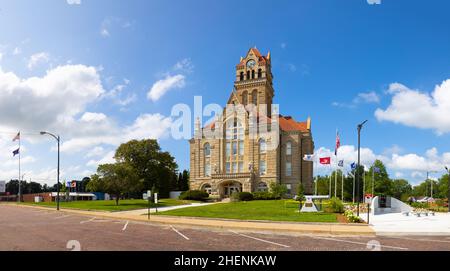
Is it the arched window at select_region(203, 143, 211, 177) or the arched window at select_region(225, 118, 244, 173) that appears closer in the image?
the arched window at select_region(225, 118, 244, 173)

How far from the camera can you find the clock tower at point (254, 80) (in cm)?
A: 7931

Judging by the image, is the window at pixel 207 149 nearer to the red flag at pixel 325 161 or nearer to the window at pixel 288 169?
the window at pixel 288 169

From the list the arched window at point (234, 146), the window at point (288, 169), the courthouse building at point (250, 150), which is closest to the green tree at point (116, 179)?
the courthouse building at point (250, 150)

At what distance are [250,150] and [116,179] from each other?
30.8 m

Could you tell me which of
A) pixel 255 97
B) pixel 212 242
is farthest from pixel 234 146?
pixel 212 242

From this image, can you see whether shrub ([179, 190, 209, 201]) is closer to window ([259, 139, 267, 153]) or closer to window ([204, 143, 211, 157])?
window ([204, 143, 211, 157])

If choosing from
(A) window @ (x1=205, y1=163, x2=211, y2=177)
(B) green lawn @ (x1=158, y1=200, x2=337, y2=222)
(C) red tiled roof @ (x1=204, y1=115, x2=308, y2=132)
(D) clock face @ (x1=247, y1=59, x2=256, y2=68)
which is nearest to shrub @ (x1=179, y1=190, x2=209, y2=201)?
(A) window @ (x1=205, y1=163, x2=211, y2=177)

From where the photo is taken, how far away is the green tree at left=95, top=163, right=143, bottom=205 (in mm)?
46906

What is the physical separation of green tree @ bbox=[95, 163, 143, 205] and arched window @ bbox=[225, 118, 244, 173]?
2722cm

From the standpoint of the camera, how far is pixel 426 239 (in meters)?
16.9

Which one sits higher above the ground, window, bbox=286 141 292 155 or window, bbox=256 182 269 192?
window, bbox=286 141 292 155
